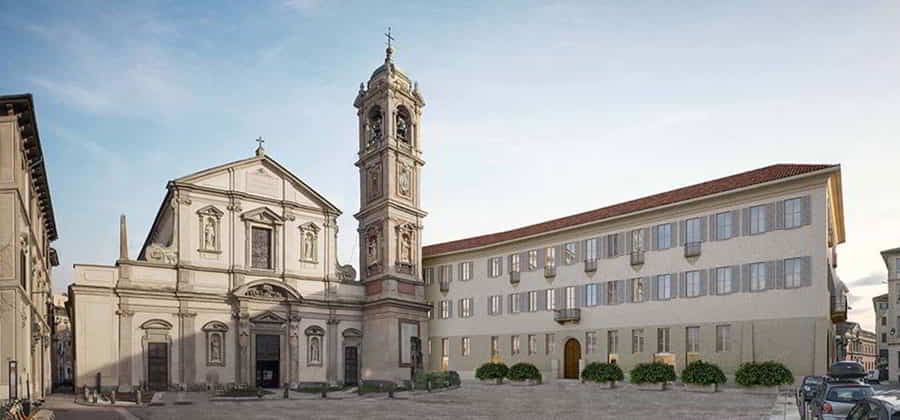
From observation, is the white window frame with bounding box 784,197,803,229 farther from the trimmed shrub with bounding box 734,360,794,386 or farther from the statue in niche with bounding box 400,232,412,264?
the statue in niche with bounding box 400,232,412,264

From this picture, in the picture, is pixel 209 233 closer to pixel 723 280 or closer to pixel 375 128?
pixel 375 128

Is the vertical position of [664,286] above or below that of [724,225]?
below

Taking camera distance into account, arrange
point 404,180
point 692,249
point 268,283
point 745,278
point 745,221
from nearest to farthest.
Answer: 1. point 745,278
2. point 745,221
3. point 692,249
4. point 268,283
5. point 404,180

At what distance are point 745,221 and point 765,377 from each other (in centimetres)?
810

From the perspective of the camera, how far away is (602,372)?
38219mm

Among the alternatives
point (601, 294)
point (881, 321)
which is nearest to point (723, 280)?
point (601, 294)

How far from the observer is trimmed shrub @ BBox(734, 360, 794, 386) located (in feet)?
103

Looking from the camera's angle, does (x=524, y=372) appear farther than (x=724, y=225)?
Yes

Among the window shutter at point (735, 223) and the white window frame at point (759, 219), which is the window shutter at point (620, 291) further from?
the white window frame at point (759, 219)

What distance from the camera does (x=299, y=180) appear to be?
1864 inches

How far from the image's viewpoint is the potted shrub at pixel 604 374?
3762cm

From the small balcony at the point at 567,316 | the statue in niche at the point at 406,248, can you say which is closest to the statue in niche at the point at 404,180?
the statue in niche at the point at 406,248

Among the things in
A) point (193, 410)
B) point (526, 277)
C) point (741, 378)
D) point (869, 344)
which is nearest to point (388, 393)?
point (193, 410)

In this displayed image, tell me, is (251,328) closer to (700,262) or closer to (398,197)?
(398,197)
